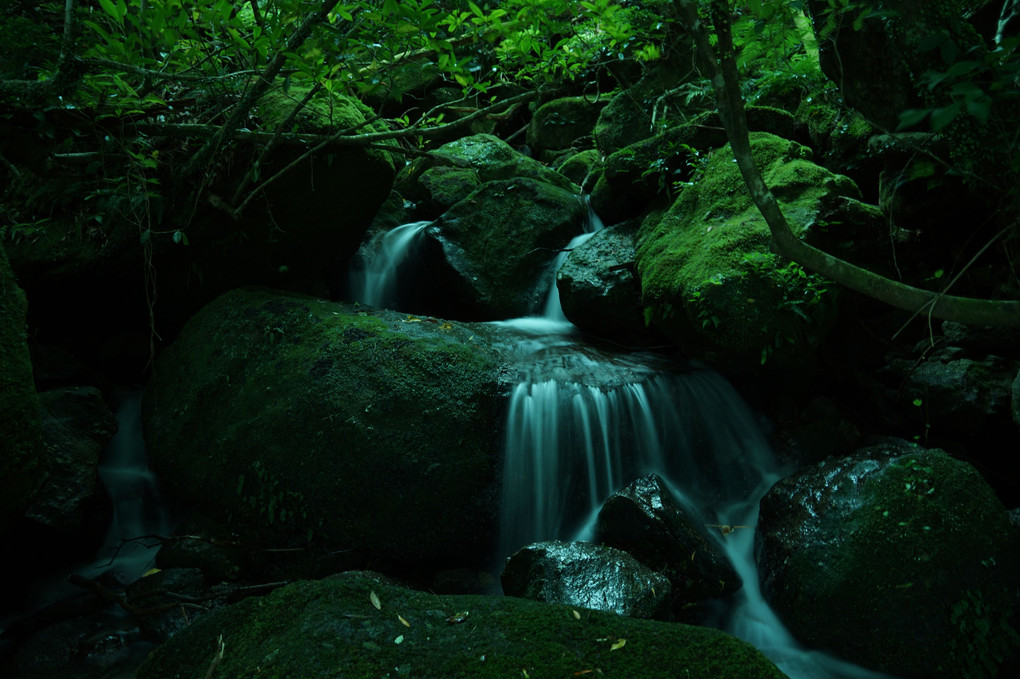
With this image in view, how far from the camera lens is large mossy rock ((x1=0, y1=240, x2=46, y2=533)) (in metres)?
3.28

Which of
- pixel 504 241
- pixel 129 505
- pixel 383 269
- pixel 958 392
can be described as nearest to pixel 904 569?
pixel 958 392

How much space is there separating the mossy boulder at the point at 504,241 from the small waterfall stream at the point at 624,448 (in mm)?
1868

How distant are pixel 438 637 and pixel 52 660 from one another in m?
3.22

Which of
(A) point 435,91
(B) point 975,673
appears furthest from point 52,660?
(A) point 435,91

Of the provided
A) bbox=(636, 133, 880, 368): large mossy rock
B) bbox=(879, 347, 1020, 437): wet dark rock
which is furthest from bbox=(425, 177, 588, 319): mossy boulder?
bbox=(879, 347, 1020, 437): wet dark rock

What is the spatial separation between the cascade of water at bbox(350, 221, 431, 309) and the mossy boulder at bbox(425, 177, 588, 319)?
507mm

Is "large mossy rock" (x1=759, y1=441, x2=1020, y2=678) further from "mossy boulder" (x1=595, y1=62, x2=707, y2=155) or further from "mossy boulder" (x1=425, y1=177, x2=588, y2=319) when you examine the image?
"mossy boulder" (x1=595, y1=62, x2=707, y2=155)

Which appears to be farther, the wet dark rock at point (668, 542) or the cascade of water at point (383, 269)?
the cascade of water at point (383, 269)

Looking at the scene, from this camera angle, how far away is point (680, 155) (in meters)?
6.68

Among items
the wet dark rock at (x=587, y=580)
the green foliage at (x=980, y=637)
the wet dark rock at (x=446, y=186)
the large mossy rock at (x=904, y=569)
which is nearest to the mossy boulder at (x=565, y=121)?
the wet dark rock at (x=446, y=186)

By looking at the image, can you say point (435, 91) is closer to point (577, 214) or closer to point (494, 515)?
point (577, 214)

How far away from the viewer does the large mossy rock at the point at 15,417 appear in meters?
3.28

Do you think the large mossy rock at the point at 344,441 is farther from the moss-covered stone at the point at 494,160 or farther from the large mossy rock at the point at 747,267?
the moss-covered stone at the point at 494,160

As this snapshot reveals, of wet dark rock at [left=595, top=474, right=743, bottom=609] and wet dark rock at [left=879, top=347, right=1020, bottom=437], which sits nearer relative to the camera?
wet dark rock at [left=595, top=474, right=743, bottom=609]
